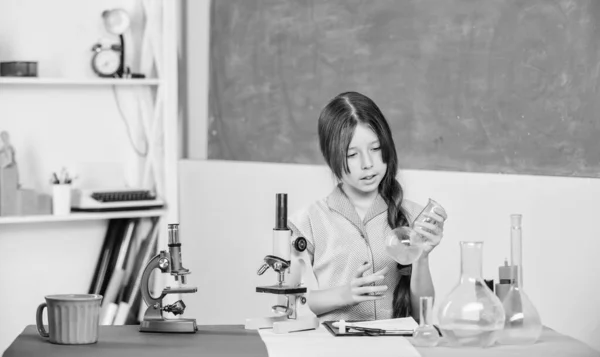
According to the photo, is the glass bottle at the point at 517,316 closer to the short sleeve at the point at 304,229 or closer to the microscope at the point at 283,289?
the microscope at the point at 283,289

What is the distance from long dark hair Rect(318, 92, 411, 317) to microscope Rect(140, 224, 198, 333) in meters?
0.57

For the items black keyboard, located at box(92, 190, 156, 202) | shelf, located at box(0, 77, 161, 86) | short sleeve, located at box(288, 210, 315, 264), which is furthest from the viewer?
black keyboard, located at box(92, 190, 156, 202)

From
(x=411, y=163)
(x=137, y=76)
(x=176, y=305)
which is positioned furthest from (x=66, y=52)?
(x=176, y=305)

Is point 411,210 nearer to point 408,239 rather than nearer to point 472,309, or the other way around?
point 408,239

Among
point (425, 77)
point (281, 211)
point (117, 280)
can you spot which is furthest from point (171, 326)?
point (117, 280)

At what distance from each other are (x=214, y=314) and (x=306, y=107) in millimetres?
999

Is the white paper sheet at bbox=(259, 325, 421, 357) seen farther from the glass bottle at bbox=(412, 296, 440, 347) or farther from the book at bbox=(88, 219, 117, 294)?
the book at bbox=(88, 219, 117, 294)

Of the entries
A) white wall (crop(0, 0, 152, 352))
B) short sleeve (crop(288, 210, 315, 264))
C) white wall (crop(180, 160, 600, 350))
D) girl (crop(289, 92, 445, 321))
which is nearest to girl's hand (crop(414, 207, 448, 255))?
girl (crop(289, 92, 445, 321))

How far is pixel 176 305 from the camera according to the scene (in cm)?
226

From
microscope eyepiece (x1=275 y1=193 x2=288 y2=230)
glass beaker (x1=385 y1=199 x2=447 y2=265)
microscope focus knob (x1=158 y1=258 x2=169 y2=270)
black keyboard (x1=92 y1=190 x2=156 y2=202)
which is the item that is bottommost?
microscope focus knob (x1=158 y1=258 x2=169 y2=270)

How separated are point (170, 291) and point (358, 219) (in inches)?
25.2

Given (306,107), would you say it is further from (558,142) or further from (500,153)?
(558,142)

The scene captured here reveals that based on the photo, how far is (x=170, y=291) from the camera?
2.23 metres

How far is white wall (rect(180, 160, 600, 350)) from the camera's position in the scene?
2.70 m
